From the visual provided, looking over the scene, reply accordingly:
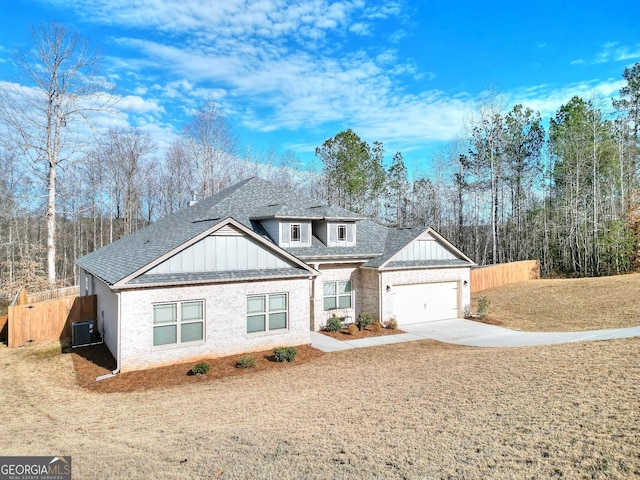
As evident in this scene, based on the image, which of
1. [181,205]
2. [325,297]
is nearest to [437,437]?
[325,297]

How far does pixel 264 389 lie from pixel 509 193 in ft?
134

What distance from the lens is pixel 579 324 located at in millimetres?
20031

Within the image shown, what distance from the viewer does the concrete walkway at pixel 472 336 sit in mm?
15734

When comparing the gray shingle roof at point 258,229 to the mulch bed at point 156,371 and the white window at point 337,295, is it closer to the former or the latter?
the white window at point 337,295

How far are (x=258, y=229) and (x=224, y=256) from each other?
5.38m

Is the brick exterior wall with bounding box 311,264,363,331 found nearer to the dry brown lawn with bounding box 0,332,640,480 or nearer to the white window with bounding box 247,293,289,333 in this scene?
the white window with bounding box 247,293,289,333

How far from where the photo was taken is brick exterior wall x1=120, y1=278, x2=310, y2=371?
1306 cm

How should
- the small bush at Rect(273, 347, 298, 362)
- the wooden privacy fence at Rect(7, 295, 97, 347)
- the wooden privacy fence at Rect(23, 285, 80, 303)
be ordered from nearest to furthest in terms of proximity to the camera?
the small bush at Rect(273, 347, 298, 362), the wooden privacy fence at Rect(7, 295, 97, 347), the wooden privacy fence at Rect(23, 285, 80, 303)

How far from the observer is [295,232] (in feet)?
65.1

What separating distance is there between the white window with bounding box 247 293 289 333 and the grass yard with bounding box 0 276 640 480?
8.42 feet

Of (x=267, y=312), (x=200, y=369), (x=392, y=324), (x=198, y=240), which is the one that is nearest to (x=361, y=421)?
(x=200, y=369)

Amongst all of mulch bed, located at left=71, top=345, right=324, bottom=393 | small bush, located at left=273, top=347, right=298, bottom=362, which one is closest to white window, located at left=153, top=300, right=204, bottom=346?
mulch bed, located at left=71, top=345, right=324, bottom=393

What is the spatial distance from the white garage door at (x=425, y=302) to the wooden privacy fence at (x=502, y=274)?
11.0 meters

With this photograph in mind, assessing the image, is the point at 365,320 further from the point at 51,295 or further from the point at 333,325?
the point at 51,295
